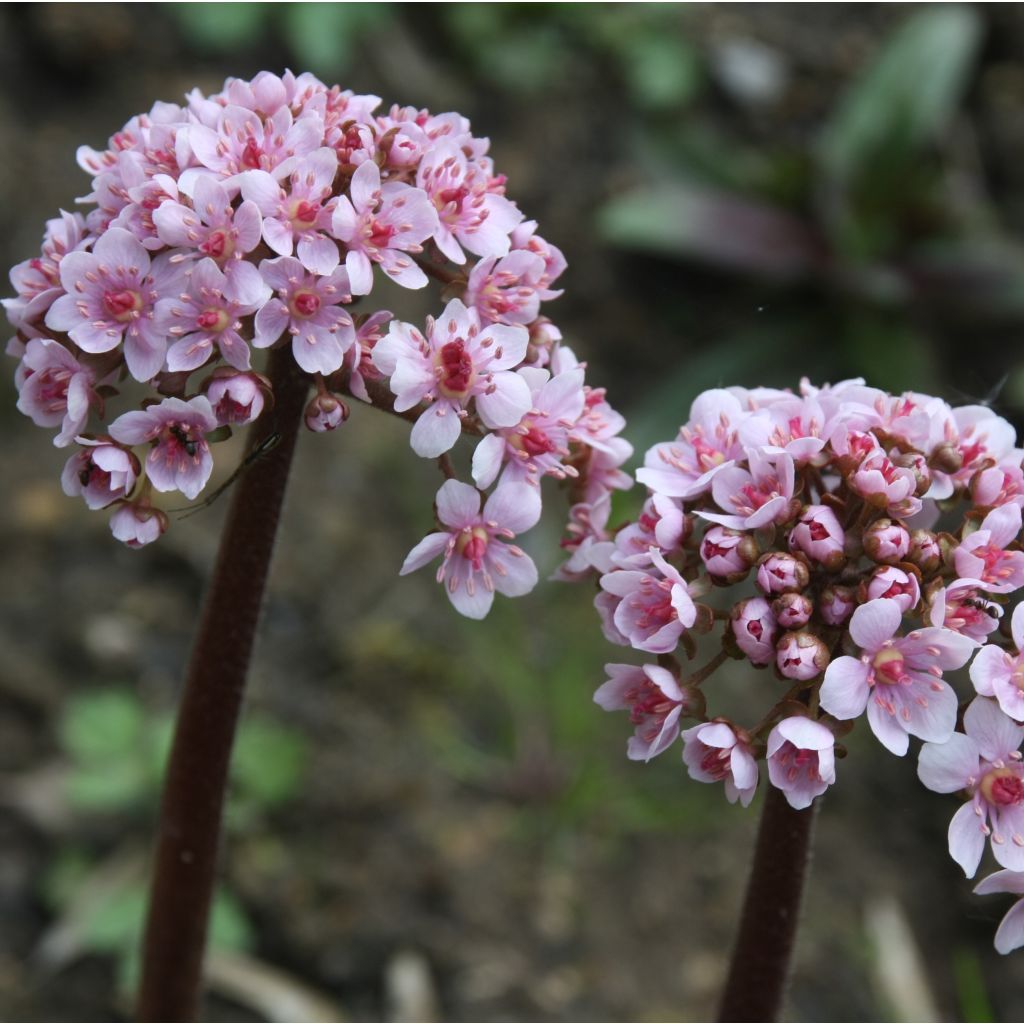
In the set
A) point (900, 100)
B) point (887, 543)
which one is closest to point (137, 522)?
point (887, 543)

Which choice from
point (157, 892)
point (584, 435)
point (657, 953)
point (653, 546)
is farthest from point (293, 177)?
point (657, 953)

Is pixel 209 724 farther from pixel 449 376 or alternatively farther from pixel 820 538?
pixel 820 538

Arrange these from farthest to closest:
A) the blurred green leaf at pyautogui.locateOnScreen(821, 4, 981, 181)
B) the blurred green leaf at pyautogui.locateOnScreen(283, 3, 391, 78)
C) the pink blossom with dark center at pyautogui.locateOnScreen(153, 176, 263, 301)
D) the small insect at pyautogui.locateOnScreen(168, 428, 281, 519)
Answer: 1. the blurred green leaf at pyautogui.locateOnScreen(821, 4, 981, 181)
2. the blurred green leaf at pyautogui.locateOnScreen(283, 3, 391, 78)
3. the small insect at pyautogui.locateOnScreen(168, 428, 281, 519)
4. the pink blossom with dark center at pyautogui.locateOnScreen(153, 176, 263, 301)

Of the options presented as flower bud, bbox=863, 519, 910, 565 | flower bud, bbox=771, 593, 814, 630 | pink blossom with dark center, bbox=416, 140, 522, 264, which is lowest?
flower bud, bbox=771, 593, 814, 630

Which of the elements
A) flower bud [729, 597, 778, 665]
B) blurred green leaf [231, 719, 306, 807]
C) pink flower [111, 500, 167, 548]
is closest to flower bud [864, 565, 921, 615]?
flower bud [729, 597, 778, 665]

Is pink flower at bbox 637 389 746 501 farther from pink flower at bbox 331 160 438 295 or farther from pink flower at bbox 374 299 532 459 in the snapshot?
pink flower at bbox 331 160 438 295
